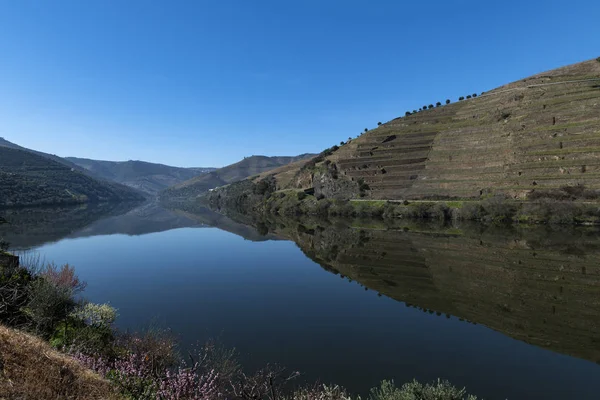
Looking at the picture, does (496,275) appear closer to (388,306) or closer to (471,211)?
(388,306)

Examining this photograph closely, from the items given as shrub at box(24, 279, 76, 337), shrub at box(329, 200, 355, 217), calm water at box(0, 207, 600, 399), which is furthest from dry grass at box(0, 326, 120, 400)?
shrub at box(329, 200, 355, 217)

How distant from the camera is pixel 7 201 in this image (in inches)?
6703

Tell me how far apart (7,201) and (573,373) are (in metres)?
224

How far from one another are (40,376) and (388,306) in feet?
82.1

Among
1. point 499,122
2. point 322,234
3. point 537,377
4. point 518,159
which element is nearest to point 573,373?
point 537,377

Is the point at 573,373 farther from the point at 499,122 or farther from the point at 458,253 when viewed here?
the point at 499,122

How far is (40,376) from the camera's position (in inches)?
318

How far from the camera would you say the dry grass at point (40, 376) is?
7410 mm

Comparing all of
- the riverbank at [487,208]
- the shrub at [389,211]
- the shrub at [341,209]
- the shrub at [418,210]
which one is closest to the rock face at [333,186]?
the riverbank at [487,208]

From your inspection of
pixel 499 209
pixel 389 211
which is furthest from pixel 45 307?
pixel 389 211

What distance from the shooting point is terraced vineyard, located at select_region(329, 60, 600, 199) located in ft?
300

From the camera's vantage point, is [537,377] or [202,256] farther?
[202,256]

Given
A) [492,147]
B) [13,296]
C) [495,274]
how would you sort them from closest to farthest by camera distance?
[13,296]
[495,274]
[492,147]

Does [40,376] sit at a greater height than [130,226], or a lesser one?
greater
